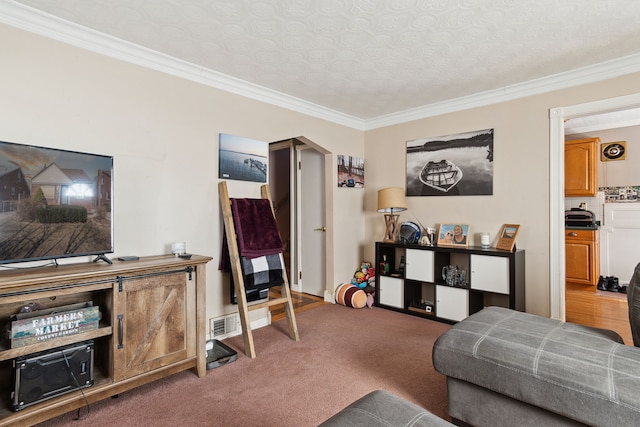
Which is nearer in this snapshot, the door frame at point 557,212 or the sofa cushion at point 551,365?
the sofa cushion at point 551,365

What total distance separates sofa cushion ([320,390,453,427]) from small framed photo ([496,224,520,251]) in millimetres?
2569

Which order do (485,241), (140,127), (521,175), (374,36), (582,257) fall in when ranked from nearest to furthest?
1. (374,36)
2. (140,127)
3. (521,175)
4. (485,241)
5. (582,257)

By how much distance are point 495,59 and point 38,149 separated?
337 cm

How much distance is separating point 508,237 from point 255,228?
8.32ft

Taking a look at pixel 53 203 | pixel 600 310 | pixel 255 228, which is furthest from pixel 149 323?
pixel 600 310

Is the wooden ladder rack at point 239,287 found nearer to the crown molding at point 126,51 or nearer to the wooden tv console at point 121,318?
the wooden tv console at point 121,318

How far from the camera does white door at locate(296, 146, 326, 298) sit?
461 cm

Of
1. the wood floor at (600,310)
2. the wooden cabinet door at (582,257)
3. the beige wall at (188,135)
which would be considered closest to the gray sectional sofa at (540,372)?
the beige wall at (188,135)

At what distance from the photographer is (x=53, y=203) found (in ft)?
6.56

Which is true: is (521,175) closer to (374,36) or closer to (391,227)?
(391,227)

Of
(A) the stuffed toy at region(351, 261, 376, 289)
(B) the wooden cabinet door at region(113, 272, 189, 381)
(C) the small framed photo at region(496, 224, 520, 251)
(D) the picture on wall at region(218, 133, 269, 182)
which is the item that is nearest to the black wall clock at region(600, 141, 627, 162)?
(C) the small framed photo at region(496, 224, 520, 251)

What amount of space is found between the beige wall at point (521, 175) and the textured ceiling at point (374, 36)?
0.92ft

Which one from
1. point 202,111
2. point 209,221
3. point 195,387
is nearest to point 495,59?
point 202,111

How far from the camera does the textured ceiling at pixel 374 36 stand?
2.05 meters
